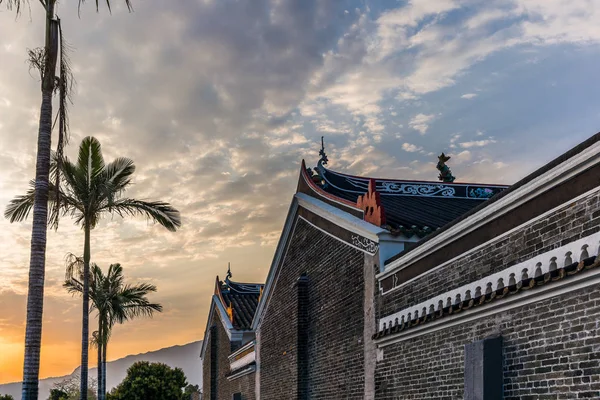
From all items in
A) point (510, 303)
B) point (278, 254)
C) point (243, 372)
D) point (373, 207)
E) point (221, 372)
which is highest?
point (373, 207)


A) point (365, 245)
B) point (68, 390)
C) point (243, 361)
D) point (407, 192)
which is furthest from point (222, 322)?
point (68, 390)

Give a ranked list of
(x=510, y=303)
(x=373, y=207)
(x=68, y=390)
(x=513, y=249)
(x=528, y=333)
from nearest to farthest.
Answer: (x=528, y=333) → (x=510, y=303) → (x=513, y=249) → (x=373, y=207) → (x=68, y=390)

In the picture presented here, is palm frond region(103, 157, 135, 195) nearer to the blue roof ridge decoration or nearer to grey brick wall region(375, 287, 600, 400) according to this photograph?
the blue roof ridge decoration

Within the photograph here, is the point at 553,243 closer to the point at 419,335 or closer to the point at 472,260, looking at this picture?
the point at 472,260

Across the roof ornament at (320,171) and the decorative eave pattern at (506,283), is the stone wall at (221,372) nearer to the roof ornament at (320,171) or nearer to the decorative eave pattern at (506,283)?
the roof ornament at (320,171)

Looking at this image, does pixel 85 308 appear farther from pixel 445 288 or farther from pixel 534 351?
pixel 534 351

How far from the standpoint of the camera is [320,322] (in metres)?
16.0

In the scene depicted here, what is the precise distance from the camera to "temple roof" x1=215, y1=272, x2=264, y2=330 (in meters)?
30.3

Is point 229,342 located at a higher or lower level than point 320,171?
lower

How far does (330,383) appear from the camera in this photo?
15000mm

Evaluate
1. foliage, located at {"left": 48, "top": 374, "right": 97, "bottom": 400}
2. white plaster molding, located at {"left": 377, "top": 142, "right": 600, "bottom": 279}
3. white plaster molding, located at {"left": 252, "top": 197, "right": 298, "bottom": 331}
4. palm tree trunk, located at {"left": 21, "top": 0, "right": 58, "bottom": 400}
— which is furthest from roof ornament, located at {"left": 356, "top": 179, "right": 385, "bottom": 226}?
foliage, located at {"left": 48, "top": 374, "right": 97, "bottom": 400}

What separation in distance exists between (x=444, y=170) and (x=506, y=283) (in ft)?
36.3

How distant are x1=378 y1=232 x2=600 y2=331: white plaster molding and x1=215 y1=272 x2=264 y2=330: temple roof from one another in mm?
20382

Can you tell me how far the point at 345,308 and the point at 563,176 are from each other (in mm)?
7877
